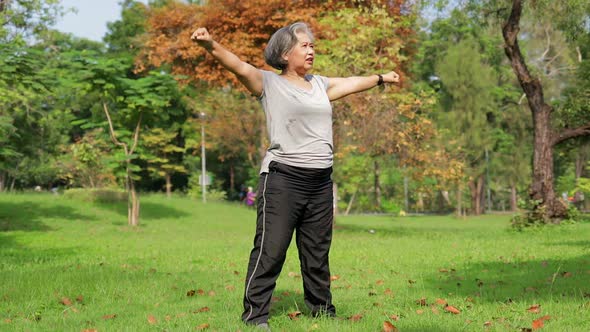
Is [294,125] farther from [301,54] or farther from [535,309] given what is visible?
[535,309]

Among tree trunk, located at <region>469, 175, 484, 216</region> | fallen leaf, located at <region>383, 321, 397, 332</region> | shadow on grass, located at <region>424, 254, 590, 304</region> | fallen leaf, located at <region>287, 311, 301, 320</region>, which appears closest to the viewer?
fallen leaf, located at <region>383, 321, 397, 332</region>

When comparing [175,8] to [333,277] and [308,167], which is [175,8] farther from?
[308,167]

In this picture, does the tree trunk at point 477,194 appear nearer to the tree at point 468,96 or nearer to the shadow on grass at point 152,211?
the tree at point 468,96

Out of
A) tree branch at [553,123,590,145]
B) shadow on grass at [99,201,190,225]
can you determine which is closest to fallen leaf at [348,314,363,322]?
tree branch at [553,123,590,145]

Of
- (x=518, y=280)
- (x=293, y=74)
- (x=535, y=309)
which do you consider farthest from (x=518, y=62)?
(x=293, y=74)

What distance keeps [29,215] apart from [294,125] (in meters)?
19.4

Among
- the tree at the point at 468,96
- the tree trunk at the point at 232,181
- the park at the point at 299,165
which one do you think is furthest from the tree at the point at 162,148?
the tree at the point at 468,96

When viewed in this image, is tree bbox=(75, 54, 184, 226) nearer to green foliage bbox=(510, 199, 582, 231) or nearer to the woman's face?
green foliage bbox=(510, 199, 582, 231)

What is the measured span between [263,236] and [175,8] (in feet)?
66.9

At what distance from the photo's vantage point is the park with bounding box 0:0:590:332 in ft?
15.9

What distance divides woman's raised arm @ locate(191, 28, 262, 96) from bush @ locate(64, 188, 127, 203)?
80.1 feet

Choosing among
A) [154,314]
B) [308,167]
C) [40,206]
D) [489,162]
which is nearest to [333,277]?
[154,314]

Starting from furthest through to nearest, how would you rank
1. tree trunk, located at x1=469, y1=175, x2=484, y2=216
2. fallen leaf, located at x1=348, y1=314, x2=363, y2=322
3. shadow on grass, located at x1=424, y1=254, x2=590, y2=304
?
tree trunk, located at x1=469, y1=175, x2=484, y2=216
shadow on grass, located at x1=424, y1=254, x2=590, y2=304
fallen leaf, located at x1=348, y1=314, x2=363, y2=322

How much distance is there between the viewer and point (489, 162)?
44.2 meters
